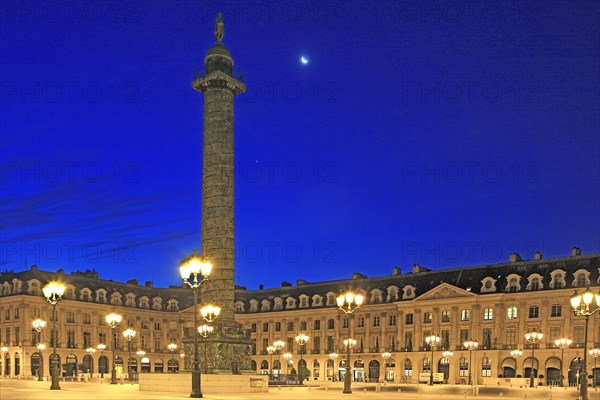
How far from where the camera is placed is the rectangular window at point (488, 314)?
242 feet

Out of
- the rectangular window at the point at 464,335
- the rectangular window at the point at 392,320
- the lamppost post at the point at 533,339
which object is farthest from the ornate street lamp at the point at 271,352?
the lamppost post at the point at 533,339

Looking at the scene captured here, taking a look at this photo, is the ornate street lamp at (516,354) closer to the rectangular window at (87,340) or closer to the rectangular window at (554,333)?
the rectangular window at (554,333)

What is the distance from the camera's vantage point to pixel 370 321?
3314 inches

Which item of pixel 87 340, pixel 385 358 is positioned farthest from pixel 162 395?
pixel 87 340

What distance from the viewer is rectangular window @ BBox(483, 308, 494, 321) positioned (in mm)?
73875

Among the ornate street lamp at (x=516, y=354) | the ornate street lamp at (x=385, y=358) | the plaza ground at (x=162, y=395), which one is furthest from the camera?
the ornate street lamp at (x=385, y=358)

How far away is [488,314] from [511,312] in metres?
2.58

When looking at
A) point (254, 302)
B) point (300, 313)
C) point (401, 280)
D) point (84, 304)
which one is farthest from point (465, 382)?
point (84, 304)

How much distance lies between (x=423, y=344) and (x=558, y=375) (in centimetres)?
1610

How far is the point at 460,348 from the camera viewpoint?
74.8 m

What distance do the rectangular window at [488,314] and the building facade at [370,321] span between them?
0.39ft

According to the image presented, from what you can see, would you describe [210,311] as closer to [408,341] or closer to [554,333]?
[554,333]

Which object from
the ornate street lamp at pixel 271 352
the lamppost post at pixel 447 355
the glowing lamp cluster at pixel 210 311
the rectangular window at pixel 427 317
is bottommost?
the ornate street lamp at pixel 271 352

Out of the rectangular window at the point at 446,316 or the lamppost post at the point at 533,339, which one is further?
the rectangular window at the point at 446,316
